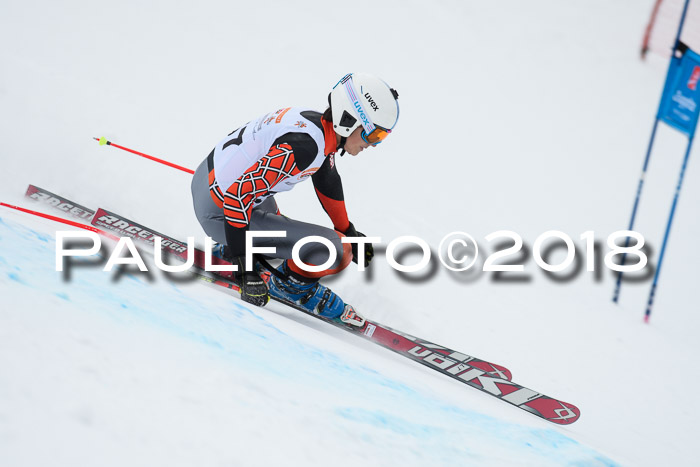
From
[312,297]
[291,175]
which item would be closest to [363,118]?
[291,175]

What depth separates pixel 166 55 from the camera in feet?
27.6

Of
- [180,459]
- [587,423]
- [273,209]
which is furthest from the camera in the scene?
[273,209]

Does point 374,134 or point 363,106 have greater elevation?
point 363,106

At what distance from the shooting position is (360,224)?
5430mm

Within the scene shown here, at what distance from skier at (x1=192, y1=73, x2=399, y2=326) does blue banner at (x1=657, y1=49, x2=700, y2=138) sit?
4.36 metres

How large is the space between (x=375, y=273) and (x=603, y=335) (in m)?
2.12

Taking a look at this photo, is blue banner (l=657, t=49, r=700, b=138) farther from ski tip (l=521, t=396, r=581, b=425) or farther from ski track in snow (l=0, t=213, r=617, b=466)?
ski track in snow (l=0, t=213, r=617, b=466)

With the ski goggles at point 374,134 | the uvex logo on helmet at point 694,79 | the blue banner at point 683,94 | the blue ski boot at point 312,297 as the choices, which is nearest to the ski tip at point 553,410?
the blue ski boot at point 312,297

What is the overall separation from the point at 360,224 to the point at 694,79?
3.96 meters

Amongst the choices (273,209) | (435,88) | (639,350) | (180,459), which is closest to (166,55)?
(435,88)

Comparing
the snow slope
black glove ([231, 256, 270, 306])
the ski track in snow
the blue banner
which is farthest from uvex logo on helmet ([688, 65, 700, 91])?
black glove ([231, 256, 270, 306])

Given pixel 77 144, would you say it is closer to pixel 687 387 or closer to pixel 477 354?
pixel 477 354

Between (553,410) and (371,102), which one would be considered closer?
(371,102)

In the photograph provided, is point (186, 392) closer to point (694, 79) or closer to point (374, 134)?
point (374, 134)
